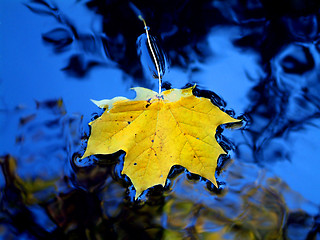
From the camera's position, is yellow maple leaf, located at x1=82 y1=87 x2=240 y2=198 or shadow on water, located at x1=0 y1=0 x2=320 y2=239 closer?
yellow maple leaf, located at x1=82 y1=87 x2=240 y2=198

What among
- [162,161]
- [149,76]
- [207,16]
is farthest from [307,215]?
[207,16]

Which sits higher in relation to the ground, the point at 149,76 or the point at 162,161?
the point at 149,76

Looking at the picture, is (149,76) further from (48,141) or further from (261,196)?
(261,196)

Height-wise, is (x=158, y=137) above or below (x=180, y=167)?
above

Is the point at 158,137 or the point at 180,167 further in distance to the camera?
the point at 180,167

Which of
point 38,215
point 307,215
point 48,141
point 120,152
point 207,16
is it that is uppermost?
point 207,16
